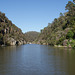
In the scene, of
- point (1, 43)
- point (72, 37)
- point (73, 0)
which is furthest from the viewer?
point (73, 0)

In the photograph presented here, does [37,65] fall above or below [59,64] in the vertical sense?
above

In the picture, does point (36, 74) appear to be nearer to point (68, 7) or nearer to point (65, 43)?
point (65, 43)

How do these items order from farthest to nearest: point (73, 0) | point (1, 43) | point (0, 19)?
point (0, 19) → point (73, 0) → point (1, 43)

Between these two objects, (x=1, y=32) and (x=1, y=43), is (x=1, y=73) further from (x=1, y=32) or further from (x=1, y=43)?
(x=1, y=32)

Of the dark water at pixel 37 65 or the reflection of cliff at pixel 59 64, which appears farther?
the reflection of cliff at pixel 59 64

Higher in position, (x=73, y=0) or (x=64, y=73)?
(x=73, y=0)

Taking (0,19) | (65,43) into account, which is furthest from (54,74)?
(0,19)

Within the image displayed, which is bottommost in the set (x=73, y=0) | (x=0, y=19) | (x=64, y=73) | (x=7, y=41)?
(x=64, y=73)

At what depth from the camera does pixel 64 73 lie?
24.7m

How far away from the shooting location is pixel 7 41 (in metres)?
155

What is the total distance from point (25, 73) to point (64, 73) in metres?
7.38

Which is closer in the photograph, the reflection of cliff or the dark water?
the dark water

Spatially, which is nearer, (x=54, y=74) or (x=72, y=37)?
(x=54, y=74)

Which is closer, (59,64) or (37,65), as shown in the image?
(37,65)
